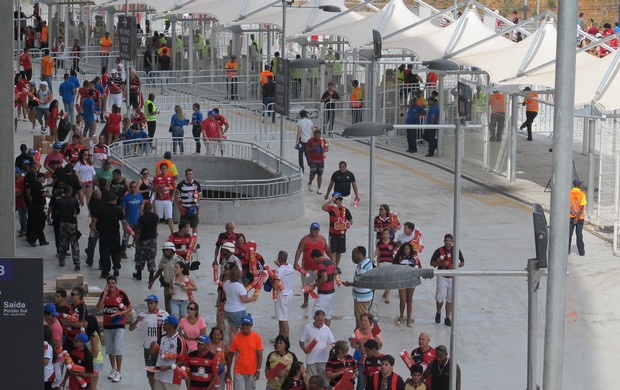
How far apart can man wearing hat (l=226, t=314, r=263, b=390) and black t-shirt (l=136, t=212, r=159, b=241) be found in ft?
16.6

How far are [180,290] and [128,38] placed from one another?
14.8 metres

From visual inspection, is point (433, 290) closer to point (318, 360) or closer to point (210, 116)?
point (318, 360)

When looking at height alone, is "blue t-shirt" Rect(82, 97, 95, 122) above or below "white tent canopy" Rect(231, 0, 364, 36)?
below

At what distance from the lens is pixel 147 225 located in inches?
863

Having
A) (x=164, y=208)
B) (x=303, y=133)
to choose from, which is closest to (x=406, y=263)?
(x=164, y=208)

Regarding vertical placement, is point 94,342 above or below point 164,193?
below

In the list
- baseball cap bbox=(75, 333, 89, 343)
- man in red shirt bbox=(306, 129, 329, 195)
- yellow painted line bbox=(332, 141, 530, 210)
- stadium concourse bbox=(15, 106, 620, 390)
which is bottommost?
stadium concourse bbox=(15, 106, 620, 390)

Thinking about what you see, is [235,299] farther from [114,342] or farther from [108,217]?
[108,217]

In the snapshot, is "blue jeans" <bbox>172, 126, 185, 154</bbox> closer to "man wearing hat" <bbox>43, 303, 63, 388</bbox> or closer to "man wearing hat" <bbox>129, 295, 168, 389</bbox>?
"man wearing hat" <bbox>129, 295, 168, 389</bbox>

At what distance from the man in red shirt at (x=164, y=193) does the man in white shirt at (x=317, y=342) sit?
311 inches

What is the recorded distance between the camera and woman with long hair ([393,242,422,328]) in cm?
2064

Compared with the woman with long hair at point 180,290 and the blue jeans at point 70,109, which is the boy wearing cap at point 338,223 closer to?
the woman with long hair at point 180,290

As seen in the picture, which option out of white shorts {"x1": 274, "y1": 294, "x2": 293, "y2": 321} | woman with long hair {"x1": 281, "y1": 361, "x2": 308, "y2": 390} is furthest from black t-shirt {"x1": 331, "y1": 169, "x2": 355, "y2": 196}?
woman with long hair {"x1": 281, "y1": 361, "x2": 308, "y2": 390}

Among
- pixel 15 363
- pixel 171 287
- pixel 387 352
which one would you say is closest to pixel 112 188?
pixel 171 287
